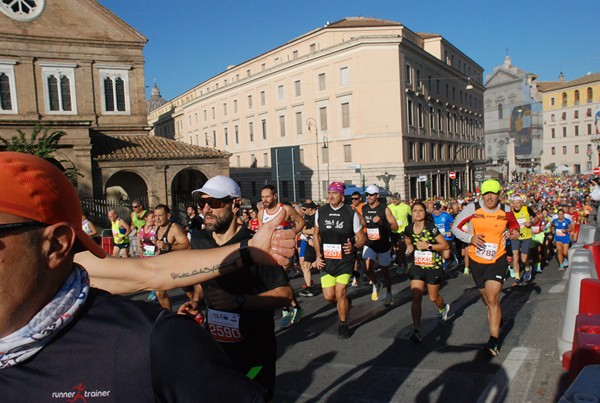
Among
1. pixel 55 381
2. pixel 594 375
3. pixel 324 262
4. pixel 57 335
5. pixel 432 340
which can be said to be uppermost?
pixel 57 335

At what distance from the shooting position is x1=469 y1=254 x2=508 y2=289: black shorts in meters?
5.97

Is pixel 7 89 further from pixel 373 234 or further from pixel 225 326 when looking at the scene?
pixel 225 326

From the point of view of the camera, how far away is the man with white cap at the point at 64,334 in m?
1.18

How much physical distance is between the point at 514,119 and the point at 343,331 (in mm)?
100223

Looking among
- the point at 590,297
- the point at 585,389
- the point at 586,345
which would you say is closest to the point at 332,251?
the point at 590,297

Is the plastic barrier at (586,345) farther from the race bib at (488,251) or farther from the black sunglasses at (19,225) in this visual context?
the race bib at (488,251)

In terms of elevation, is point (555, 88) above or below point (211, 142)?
above

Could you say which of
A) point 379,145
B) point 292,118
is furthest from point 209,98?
point 379,145

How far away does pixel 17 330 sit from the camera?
1209 mm

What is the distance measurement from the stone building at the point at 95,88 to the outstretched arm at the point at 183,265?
2198 centimetres

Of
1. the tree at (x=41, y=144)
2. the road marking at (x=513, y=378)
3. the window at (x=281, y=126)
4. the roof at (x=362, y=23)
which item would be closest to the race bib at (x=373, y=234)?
the road marking at (x=513, y=378)

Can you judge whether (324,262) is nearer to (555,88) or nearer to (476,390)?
(476,390)

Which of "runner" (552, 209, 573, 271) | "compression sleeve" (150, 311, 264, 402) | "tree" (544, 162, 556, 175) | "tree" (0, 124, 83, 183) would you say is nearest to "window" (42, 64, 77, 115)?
"tree" (0, 124, 83, 183)

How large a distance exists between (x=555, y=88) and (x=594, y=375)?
359 feet
